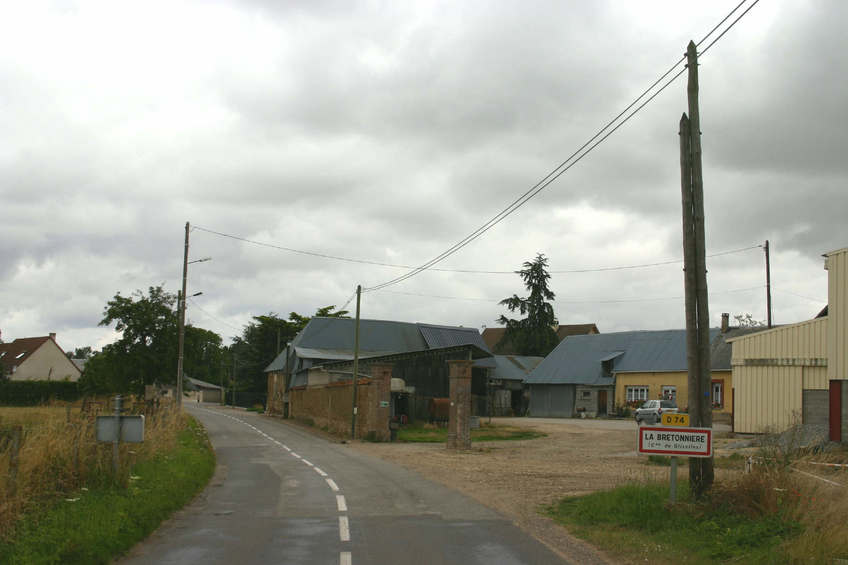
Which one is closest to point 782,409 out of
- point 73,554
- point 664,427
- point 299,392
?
point 664,427

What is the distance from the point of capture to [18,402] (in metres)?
61.8

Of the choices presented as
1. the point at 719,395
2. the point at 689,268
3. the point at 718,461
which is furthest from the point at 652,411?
the point at 689,268

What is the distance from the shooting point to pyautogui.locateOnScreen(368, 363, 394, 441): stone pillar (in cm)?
3522

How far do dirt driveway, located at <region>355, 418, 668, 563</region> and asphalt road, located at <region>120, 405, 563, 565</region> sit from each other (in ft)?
1.68

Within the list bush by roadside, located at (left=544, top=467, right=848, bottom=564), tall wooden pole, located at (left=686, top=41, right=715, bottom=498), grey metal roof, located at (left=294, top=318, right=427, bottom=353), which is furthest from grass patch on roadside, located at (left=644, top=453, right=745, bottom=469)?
grey metal roof, located at (left=294, top=318, right=427, bottom=353)

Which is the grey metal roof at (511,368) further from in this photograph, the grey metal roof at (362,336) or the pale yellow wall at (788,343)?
the pale yellow wall at (788,343)

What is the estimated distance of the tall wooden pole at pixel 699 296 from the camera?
12234mm

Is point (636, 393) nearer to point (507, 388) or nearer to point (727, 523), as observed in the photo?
point (507, 388)

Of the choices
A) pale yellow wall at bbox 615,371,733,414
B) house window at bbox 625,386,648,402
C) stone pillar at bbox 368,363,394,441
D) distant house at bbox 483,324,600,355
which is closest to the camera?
stone pillar at bbox 368,363,394,441

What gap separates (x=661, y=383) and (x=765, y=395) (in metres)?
24.5

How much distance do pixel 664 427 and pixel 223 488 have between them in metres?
9.60

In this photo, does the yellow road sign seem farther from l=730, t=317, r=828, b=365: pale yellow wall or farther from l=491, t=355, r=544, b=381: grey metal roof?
l=491, t=355, r=544, b=381: grey metal roof

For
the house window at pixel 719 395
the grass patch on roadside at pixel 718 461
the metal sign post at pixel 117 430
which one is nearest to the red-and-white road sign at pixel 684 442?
the metal sign post at pixel 117 430

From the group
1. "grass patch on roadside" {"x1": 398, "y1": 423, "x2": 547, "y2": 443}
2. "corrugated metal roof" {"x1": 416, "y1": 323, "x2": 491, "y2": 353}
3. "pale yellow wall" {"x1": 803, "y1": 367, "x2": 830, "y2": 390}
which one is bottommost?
"grass patch on roadside" {"x1": 398, "y1": 423, "x2": 547, "y2": 443}
